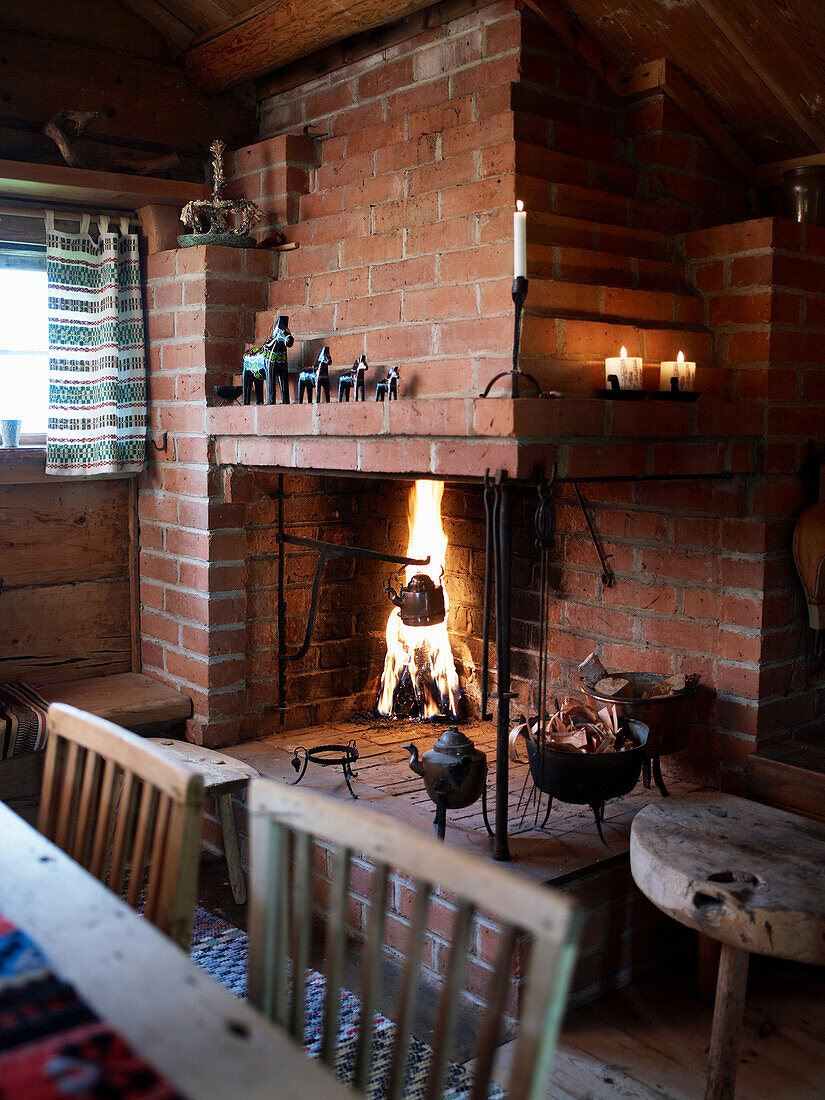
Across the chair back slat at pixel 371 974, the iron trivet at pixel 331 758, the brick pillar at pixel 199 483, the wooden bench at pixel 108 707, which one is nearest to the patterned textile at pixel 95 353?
the brick pillar at pixel 199 483

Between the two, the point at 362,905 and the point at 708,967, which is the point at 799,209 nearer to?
the point at 708,967

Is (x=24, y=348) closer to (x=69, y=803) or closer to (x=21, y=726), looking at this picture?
(x=21, y=726)

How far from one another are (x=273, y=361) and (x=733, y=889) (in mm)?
1842

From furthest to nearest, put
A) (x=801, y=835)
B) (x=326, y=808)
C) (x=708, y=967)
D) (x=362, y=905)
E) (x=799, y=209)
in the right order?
(x=799, y=209) < (x=362, y=905) < (x=708, y=967) < (x=801, y=835) < (x=326, y=808)

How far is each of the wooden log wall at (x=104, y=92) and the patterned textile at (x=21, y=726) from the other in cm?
170

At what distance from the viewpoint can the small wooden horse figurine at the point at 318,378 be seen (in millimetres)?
2875

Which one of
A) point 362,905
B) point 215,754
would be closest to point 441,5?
point 215,754

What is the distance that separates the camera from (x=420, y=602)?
3.22 metres

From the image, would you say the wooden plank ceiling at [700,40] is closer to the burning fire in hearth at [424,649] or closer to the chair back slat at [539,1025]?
the burning fire in hearth at [424,649]

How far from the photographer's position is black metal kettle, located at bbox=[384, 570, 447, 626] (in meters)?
3.22

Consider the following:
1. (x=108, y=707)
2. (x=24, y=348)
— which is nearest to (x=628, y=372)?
(x=108, y=707)

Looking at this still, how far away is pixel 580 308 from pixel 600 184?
46 cm

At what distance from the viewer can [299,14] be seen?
3084mm

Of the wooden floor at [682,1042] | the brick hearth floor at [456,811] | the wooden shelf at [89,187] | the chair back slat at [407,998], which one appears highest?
the wooden shelf at [89,187]
